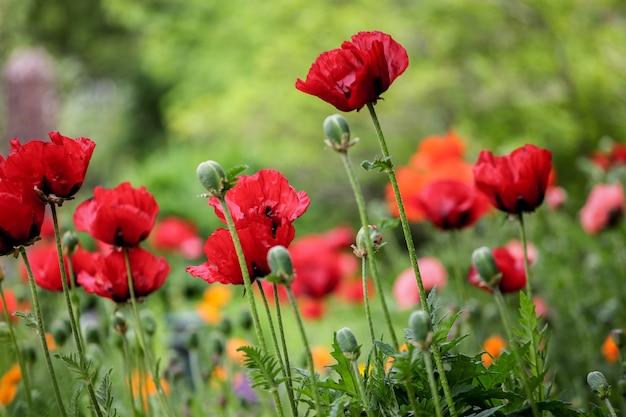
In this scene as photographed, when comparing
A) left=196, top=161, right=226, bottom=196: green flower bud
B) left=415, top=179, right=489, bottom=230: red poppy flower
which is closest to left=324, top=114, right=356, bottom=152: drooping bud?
left=196, top=161, right=226, bottom=196: green flower bud

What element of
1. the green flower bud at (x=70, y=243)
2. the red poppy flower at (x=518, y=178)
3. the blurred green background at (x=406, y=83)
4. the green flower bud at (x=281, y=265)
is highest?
the blurred green background at (x=406, y=83)

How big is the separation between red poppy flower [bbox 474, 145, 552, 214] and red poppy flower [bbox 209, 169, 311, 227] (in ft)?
0.89

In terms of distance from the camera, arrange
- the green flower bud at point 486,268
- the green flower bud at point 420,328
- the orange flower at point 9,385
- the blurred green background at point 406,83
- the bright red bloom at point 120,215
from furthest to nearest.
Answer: the blurred green background at point 406,83 → the orange flower at point 9,385 → the bright red bloom at point 120,215 → the green flower bud at point 486,268 → the green flower bud at point 420,328

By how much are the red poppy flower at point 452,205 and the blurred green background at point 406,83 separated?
1.73m

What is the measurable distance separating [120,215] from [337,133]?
0.36 m

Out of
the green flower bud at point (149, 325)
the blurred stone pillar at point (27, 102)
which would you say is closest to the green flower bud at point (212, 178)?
the green flower bud at point (149, 325)

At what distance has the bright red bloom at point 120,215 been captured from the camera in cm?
89

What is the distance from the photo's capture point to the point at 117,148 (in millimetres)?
12062

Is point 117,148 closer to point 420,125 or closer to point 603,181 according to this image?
point 420,125

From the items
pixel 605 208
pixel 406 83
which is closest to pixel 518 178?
pixel 605 208

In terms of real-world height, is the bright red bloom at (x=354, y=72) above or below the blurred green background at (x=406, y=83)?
below

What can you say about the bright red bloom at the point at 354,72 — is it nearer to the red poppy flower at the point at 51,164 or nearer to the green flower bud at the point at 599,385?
the red poppy flower at the point at 51,164

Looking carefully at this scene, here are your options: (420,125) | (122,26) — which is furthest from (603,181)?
(122,26)

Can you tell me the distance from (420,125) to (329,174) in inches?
34.0
